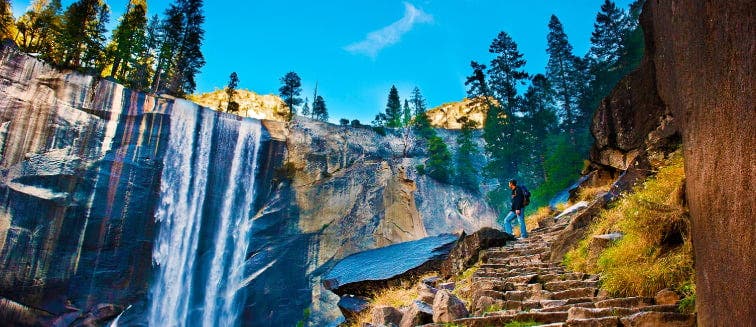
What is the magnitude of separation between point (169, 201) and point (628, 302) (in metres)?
24.9

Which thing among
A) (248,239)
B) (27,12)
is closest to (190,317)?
(248,239)

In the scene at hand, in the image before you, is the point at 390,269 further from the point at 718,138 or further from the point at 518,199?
the point at 718,138

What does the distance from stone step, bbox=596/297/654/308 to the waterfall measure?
22.9 metres

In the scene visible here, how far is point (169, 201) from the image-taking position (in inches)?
1033

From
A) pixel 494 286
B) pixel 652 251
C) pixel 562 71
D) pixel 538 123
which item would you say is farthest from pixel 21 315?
pixel 562 71

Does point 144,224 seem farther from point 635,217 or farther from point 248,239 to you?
point 635,217

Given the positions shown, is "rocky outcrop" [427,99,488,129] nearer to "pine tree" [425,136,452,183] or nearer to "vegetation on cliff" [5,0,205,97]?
"pine tree" [425,136,452,183]

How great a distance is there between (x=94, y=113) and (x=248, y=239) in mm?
10403

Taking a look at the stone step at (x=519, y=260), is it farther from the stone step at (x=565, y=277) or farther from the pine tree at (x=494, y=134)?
the pine tree at (x=494, y=134)

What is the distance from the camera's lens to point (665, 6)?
575cm

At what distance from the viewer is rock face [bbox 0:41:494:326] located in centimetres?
2314

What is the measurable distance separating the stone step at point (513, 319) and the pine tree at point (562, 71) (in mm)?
29231

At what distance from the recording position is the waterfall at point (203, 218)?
989 inches

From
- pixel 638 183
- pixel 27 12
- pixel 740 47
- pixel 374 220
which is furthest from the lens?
pixel 27 12
